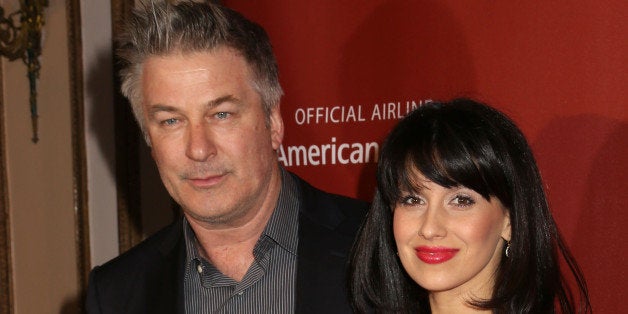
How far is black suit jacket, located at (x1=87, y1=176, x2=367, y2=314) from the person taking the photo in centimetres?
212

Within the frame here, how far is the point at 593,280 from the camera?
7.10 ft

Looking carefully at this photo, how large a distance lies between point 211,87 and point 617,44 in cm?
88

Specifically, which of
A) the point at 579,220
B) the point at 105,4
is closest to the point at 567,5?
the point at 579,220

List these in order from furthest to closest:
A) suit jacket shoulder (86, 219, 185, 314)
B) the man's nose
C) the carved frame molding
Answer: the carved frame molding, suit jacket shoulder (86, 219, 185, 314), the man's nose

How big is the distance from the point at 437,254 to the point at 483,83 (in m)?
0.65

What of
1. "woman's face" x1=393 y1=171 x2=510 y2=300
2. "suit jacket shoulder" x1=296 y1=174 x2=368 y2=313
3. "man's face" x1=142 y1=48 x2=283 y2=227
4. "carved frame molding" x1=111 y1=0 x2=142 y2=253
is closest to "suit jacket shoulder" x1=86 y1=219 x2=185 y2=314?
"man's face" x1=142 y1=48 x2=283 y2=227

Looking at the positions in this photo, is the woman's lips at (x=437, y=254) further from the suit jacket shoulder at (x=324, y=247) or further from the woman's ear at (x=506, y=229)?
the suit jacket shoulder at (x=324, y=247)

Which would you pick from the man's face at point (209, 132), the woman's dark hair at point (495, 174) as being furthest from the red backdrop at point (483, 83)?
the man's face at point (209, 132)

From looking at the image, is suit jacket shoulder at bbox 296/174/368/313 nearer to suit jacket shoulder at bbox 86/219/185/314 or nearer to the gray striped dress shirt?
the gray striped dress shirt

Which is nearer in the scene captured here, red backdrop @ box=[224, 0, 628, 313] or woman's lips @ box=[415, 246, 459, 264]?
woman's lips @ box=[415, 246, 459, 264]

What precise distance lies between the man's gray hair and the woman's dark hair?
1.36ft

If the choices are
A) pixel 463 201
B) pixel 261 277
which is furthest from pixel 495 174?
pixel 261 277

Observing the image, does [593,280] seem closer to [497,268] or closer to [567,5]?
[497,268]

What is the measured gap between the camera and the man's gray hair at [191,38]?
7.09 ft
